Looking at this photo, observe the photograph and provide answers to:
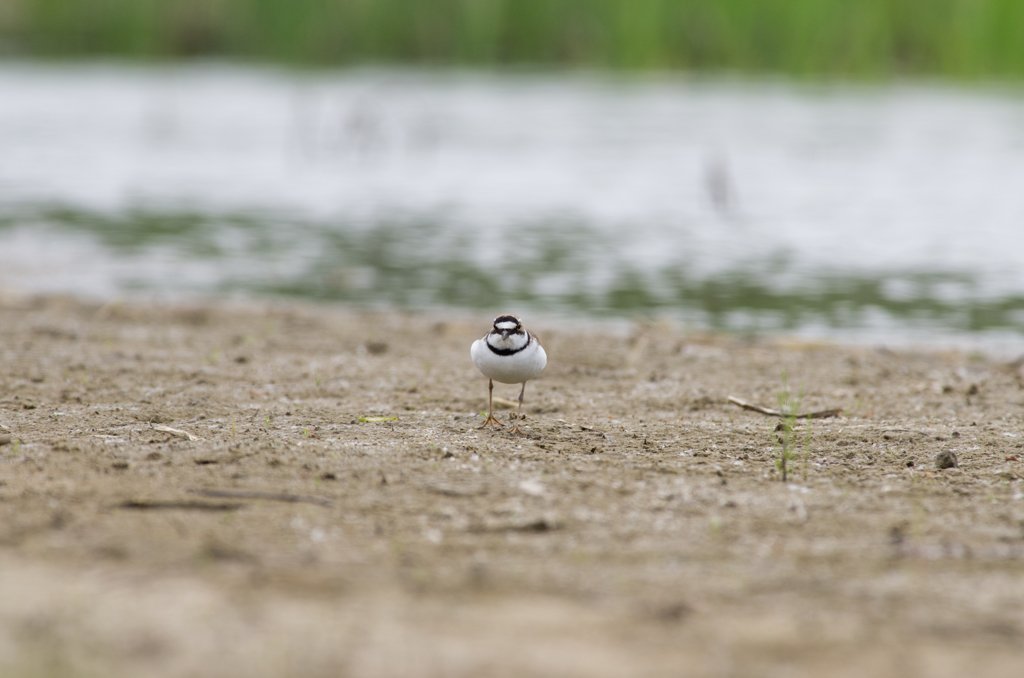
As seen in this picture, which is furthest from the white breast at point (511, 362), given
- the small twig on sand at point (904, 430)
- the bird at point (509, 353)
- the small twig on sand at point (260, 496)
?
the small twig on sand at point (904, 430)

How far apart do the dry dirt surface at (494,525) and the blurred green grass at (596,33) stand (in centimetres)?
2334

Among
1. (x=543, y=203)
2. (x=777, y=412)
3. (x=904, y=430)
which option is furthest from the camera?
(x=543, y=203)

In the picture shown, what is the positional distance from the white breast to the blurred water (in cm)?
459

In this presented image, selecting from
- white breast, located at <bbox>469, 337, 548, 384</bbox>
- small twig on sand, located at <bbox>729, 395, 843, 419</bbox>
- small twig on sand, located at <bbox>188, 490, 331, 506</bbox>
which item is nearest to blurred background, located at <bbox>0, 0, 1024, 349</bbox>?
small twig on sand, located at <bbox>729, 395, 843, 419</bbox>

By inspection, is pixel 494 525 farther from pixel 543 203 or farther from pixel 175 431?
pixel 543 203

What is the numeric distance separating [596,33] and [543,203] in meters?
16.7

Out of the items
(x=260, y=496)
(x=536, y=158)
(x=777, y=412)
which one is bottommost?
(x=260, y=496)

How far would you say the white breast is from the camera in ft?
17.3

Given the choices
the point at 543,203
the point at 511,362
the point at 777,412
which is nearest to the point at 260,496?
the point at 511,362

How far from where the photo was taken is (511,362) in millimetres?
5270

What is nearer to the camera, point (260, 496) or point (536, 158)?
point (260, 496)

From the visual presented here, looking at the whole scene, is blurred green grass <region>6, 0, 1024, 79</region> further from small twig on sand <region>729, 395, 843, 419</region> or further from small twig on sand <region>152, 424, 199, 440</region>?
small twig on sand <region>152, 424, 199, 440</region>

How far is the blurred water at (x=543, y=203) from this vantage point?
1083 cm

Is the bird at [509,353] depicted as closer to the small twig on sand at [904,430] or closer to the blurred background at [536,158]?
the small twig on sand at [904,430]
